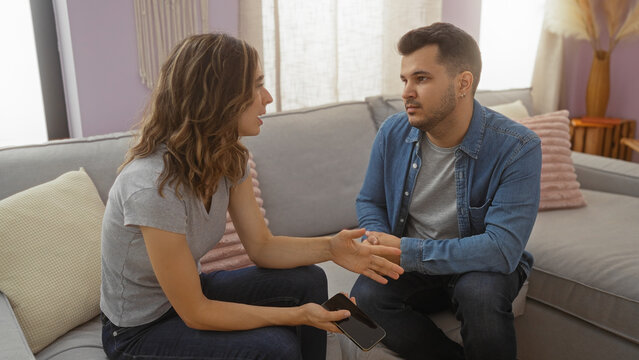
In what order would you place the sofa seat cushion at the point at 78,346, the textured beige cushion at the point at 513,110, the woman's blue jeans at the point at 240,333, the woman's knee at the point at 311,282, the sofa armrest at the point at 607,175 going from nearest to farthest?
1. the woman's blue jeans at the point at 240,333
2. the sofa seat cushion at the point at 78,346
3. the woman's knee at the point at 311,282
4. the sofa armrest at the point at 607,175
5. the textured beige cushion at the point at 513,110

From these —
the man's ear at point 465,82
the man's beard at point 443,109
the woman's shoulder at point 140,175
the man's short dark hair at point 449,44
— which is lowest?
the woman's shoulder at point 140,175

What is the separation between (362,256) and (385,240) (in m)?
0.10

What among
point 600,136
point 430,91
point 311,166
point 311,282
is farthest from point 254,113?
point 600,136

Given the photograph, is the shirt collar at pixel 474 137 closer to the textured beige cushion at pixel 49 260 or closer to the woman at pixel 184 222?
the woman at pixel 184 222

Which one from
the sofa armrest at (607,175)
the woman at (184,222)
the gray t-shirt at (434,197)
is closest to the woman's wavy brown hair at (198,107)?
the woman at (184,222)

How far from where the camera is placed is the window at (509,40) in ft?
10.9

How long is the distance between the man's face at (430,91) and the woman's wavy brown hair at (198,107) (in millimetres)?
540

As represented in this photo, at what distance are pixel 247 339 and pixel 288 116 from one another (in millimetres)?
1086

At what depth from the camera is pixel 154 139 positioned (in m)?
1.12

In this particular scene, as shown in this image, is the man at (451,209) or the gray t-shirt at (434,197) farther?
the gray t-shirt at (434,197)

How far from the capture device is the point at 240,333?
44.1 inches

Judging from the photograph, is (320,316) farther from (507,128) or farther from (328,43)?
(328,43)

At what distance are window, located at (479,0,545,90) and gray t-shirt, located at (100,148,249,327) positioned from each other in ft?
8.73

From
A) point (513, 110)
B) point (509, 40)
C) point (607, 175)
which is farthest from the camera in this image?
point (509, 40)
